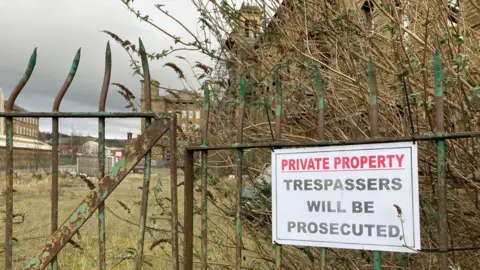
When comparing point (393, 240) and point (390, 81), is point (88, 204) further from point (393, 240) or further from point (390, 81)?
point (390, 81)

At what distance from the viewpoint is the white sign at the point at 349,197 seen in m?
1.56

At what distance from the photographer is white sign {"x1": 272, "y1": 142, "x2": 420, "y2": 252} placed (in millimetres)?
1562

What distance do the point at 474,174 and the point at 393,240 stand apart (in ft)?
2.58

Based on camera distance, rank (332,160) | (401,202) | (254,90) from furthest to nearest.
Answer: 1. (254,90)
2. (332,160)
3. (401,202)

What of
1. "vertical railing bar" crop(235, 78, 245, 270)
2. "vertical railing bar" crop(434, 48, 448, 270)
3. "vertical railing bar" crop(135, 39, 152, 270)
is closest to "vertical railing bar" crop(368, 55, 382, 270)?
"vertical railing bar" crop(434, 48, 448, 270)

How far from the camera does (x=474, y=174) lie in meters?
→ 2.04

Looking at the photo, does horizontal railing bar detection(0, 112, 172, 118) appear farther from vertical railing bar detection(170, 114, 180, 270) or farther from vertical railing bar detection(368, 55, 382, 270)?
vertical railing bar detection(368, 55, 382, 270)

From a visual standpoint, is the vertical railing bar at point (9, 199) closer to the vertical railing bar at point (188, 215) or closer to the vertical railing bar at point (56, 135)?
the vertical railing bar at point (56, 135)

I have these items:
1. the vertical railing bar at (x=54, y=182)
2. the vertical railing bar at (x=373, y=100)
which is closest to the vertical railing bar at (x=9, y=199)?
the vertical railing bar at (x=54, y=182)

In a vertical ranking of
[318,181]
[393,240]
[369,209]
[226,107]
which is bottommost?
[393,240]

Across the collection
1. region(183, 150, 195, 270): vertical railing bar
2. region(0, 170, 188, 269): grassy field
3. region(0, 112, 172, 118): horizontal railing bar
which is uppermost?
region(0, 112, 172, 118): horizontal railing bar

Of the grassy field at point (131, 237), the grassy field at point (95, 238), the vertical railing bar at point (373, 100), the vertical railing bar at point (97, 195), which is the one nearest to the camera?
the vertical railing bar at point (373, 100)

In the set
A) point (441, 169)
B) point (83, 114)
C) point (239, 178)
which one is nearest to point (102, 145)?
point (83, 114)

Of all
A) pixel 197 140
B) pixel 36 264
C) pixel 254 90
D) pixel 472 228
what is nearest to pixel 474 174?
pixel 472 228
